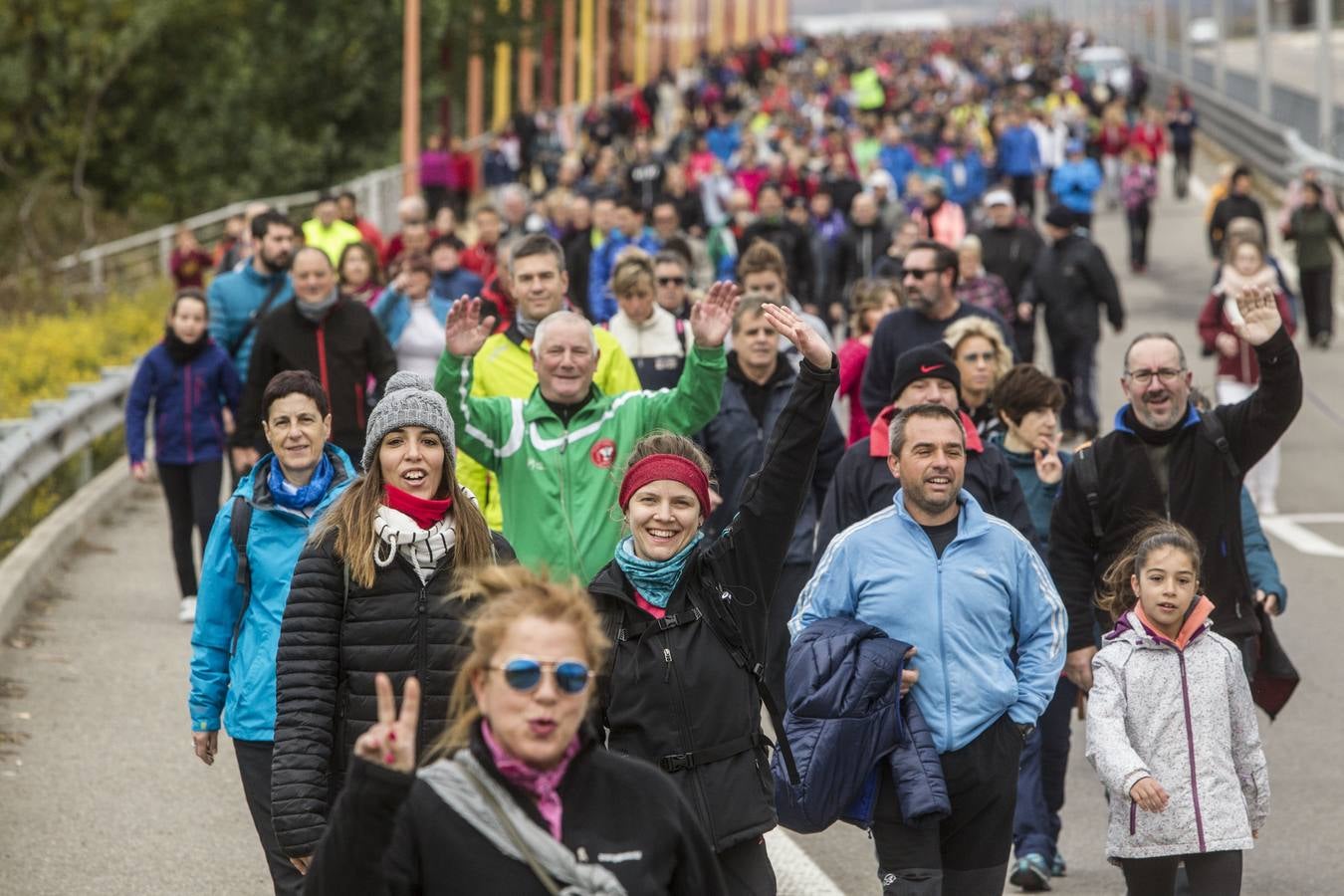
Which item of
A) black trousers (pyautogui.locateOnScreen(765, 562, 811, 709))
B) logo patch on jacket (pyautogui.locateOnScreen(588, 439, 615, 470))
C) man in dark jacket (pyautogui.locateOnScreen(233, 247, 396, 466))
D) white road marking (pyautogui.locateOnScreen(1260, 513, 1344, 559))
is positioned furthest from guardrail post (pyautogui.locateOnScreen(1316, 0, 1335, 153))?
logo patch on jacket (pyautogui.locateOnScreen(588, 439, 615, 470))

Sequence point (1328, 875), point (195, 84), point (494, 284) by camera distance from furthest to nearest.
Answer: point (195, 84) < point (494, 284) < point (1328, 875)

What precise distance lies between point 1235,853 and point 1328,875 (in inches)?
60.5

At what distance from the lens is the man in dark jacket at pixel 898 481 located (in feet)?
23.9

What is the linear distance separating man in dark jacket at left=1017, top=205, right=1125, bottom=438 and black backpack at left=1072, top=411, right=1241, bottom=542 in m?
9.31

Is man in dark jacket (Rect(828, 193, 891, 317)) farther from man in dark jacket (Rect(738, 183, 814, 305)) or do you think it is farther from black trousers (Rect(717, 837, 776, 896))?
black trousers (Rect(717, 837, 776, 896))

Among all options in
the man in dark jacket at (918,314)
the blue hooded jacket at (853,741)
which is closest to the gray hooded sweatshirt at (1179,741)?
the blue hooded jacket at (853,741)

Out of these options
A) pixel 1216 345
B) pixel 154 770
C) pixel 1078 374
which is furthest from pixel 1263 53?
pixel 154 770

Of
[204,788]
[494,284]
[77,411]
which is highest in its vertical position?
[494,284]

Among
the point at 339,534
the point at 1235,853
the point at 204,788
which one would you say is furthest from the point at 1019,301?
the point at 339,534

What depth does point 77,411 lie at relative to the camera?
14500 mm

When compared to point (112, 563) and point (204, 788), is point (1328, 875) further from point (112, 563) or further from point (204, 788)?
point (112, 563)

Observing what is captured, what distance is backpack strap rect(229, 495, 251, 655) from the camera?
6301 millimetres

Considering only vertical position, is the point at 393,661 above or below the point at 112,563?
above

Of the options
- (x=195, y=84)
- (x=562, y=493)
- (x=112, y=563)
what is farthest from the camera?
(x=195, y=84)
